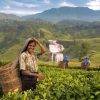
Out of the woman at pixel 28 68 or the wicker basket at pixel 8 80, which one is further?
the woman at pixel 28 68

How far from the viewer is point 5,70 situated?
12.1 metres

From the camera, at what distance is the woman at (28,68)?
1233 centimetres

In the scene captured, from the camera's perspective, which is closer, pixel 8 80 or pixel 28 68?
pixel 8 80

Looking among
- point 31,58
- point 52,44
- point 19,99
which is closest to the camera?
point 19,99

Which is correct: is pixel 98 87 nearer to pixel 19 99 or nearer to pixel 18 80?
pixel 19 99

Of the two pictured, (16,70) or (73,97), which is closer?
(73,97)

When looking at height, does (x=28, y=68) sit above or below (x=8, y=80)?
above

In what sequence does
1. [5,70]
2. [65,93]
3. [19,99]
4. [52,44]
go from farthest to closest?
1. [52,44]
2. [5,70]
3. [65,93]
4. [19,99]

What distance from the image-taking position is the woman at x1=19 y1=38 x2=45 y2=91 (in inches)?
485

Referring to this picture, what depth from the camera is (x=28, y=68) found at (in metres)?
12.9

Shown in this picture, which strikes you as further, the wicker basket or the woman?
the woman

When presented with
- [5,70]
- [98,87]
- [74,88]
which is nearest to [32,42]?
[5,70]

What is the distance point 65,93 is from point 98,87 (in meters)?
0.77

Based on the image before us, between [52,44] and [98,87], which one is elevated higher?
[98,87]
